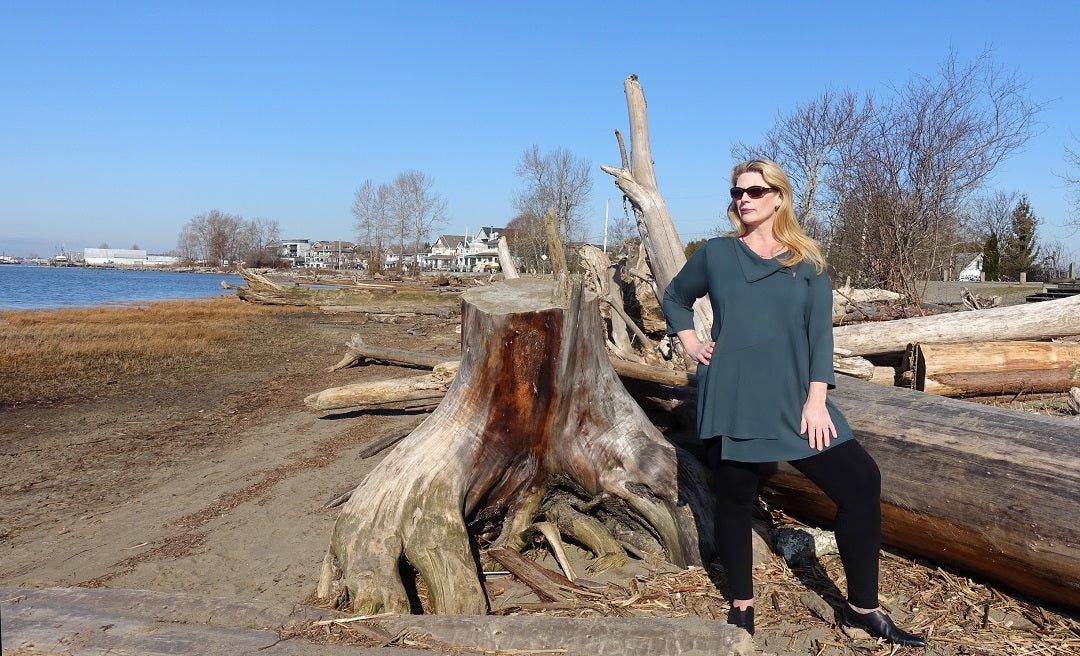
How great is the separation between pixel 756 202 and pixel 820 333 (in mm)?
558

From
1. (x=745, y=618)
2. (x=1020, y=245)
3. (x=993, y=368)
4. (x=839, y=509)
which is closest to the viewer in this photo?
(x=839, y=509)

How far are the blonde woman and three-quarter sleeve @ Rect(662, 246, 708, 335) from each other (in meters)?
0.09

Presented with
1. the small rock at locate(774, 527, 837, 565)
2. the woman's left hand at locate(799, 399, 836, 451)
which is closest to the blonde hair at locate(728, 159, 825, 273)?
the woman's left hand at locate(799, 399, 836, 451)

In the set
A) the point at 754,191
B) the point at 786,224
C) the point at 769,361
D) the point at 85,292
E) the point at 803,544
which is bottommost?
the point at 85,292

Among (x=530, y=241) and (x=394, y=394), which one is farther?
(x=530, y=241)

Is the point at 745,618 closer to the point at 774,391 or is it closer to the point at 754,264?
the point at 774,391

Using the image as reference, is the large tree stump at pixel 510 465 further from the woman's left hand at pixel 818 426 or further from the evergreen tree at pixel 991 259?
the evergreen tree at pixel 991 259

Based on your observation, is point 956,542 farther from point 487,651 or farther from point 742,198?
point 487,651

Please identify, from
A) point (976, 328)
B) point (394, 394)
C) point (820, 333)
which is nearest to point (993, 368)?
point (976, 328)

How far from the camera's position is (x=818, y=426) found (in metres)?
2.51

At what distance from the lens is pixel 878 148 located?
17.4 meters

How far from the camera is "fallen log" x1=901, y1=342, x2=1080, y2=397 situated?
18.8 ft

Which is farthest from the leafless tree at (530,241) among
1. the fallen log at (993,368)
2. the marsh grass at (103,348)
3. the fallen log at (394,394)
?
the fallen log at (993,368)

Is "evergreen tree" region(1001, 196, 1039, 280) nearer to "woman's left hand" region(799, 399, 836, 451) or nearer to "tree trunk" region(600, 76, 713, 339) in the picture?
"tree trunk" region(600, 76, 713, 339)
